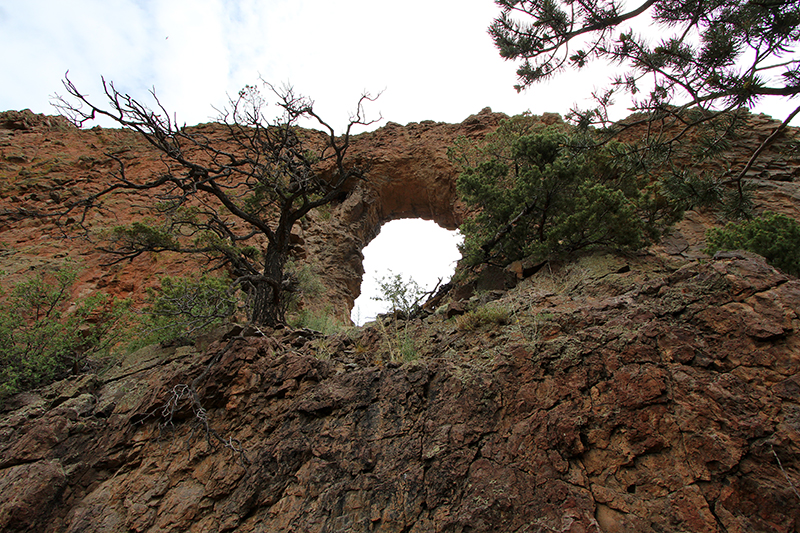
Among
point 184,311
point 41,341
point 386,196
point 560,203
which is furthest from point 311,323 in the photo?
point 386,196

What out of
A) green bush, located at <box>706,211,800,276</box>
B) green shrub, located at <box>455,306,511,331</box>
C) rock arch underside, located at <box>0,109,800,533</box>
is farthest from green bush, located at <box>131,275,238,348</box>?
green bush, located at <box>706,211,800,276</box>

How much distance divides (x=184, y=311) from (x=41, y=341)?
2.69m

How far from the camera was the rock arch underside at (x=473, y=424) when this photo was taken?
239cm

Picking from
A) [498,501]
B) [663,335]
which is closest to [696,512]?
[498,501]

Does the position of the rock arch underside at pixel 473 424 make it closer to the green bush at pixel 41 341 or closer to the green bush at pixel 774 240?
the green bush at pixel 41 341

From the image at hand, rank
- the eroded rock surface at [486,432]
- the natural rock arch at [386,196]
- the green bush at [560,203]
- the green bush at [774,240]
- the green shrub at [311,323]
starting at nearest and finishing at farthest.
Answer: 1. the eroded rock surface at [486,432]
2. the green bush at [774,240]
3. the green bush at [560,203]
4. the green shrub at [311,323]
5. the natural rock arch at [386,196]

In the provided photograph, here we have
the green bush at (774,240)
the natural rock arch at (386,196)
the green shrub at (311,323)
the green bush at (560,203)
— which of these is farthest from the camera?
the natural rock arch at (386,196)

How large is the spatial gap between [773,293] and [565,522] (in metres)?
2.50

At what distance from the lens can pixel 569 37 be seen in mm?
5195

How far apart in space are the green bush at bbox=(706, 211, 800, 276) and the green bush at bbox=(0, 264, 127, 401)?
9171 millimetres

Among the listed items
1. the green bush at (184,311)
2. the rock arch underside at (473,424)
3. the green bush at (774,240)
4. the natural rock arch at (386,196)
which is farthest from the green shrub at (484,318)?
the natural rock arch at (386,196)

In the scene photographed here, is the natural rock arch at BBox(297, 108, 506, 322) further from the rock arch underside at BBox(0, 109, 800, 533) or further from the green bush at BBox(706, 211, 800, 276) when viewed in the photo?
the green bush at BBox(706, 211, 800, 276)

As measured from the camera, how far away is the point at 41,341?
5.89 m

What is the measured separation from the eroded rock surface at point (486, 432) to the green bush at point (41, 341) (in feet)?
3.31
